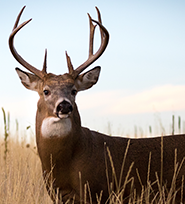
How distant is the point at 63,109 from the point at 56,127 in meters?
0.34

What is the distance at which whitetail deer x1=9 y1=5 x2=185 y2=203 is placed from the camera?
4.34m

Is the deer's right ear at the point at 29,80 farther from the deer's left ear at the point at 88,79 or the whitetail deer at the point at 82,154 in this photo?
the deer's left ear at the point at 88,79

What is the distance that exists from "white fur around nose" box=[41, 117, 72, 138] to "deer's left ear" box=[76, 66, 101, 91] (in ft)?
2.37

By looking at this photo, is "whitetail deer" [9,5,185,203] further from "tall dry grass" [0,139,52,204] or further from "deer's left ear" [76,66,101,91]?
"tall dry grass" [0,139,52,204]

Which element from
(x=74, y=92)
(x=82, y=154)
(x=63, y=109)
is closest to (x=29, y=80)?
(x=74, y=92)

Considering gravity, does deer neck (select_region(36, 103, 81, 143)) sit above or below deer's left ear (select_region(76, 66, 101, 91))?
below

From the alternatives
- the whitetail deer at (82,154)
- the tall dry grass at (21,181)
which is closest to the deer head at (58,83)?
the whitetail deer at (82,154)

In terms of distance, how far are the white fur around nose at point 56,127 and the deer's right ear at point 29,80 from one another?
0.68 metres

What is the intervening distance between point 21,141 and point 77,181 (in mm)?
5508

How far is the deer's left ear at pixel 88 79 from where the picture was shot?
484cm

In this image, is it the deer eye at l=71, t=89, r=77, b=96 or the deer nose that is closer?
the deer nose

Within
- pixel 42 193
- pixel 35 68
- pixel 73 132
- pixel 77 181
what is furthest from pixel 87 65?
pixel 42 193

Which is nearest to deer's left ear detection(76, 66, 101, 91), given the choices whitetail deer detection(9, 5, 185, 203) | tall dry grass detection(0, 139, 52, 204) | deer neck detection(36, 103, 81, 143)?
whitetail deer detection(9, 5, 185, 203)

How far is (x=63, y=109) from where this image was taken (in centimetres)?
406
